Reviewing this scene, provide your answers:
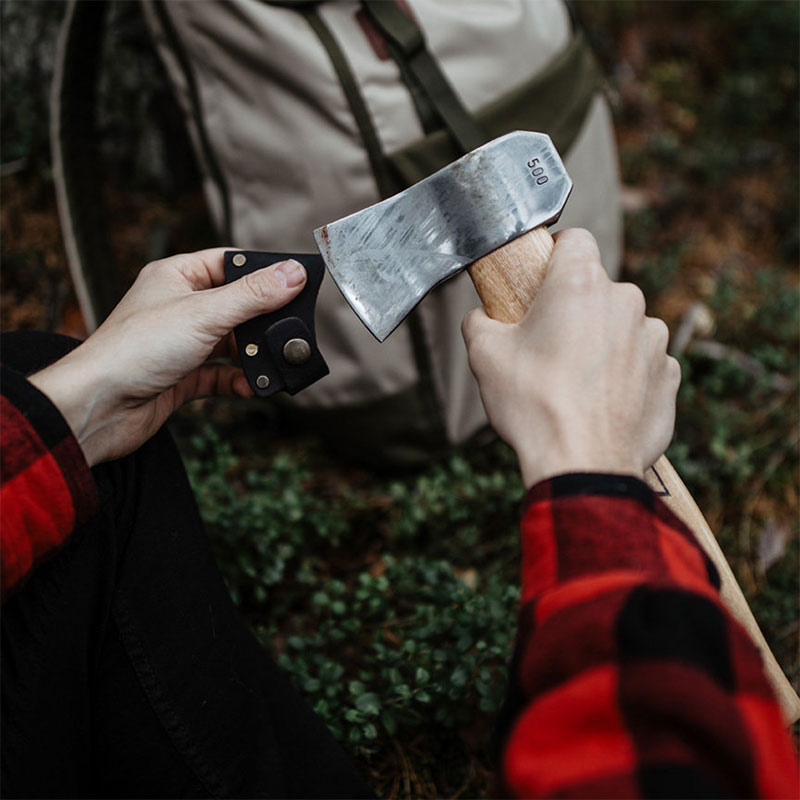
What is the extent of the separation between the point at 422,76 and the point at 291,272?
82 centimetres

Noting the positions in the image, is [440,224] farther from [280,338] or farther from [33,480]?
[33,480]

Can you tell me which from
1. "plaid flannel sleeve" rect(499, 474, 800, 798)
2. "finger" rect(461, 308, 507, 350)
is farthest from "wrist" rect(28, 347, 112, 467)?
"plaid flannel sleeve" rect(499, 474, 800, 798)

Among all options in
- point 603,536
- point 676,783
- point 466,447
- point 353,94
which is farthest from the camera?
point 466,447

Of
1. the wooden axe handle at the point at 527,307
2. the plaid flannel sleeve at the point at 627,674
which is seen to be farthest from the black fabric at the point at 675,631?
the wooden axe handle at the point at 527,307

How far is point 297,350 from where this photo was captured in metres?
1.16

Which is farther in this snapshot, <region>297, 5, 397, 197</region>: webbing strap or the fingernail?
<region>297, 5, 397, 197</region>: webbing strap

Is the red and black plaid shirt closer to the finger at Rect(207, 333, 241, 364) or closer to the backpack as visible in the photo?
the finger at Rect(207, 333, 241, 364)

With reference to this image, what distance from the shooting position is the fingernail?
1.15 metres

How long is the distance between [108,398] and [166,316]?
0.14 m

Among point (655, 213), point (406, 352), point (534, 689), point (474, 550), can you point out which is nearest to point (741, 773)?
point (534, 689)

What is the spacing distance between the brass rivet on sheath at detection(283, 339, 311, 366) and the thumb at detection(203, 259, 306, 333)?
6cm

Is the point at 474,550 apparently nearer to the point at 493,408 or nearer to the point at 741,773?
the point at 493,408

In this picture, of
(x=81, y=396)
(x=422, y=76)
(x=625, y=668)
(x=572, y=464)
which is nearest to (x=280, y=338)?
(x=81, y=396)

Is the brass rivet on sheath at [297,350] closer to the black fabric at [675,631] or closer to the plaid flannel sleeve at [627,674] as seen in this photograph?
the plaid flannel sleeve at [627,674]
